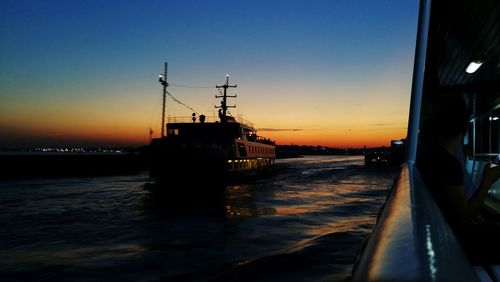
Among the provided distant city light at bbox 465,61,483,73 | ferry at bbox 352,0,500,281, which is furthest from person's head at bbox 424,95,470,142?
distant city light at bbox 465,61,483,73

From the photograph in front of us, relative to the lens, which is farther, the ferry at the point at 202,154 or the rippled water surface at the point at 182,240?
the ferry at the point at 202,154

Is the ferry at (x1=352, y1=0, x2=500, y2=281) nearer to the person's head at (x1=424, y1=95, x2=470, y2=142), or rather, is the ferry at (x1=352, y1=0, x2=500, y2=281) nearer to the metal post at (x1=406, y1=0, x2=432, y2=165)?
the metal post at (x1=406, y1=0, x2=432, y2=165)

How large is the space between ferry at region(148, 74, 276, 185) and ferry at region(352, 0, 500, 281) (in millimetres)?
16384

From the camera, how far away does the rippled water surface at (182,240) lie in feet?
22.9

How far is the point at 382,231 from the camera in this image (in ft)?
3.05

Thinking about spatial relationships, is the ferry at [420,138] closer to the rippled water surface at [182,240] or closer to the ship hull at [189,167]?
the rippled water surface at [182,240]

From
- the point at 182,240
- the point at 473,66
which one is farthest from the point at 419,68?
the point at 182,240

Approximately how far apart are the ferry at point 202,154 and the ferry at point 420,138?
16384 mm

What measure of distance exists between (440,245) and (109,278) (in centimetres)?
686

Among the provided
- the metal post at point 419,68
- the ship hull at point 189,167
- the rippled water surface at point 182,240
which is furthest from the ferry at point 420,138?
the ship hull at point 189,167

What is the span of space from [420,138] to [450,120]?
7.93 ft

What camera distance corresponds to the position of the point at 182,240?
9.75m

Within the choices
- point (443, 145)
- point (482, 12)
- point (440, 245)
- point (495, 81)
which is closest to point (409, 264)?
point (440, 245)

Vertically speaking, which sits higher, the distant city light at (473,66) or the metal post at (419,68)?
the distant city light at (473,66)
